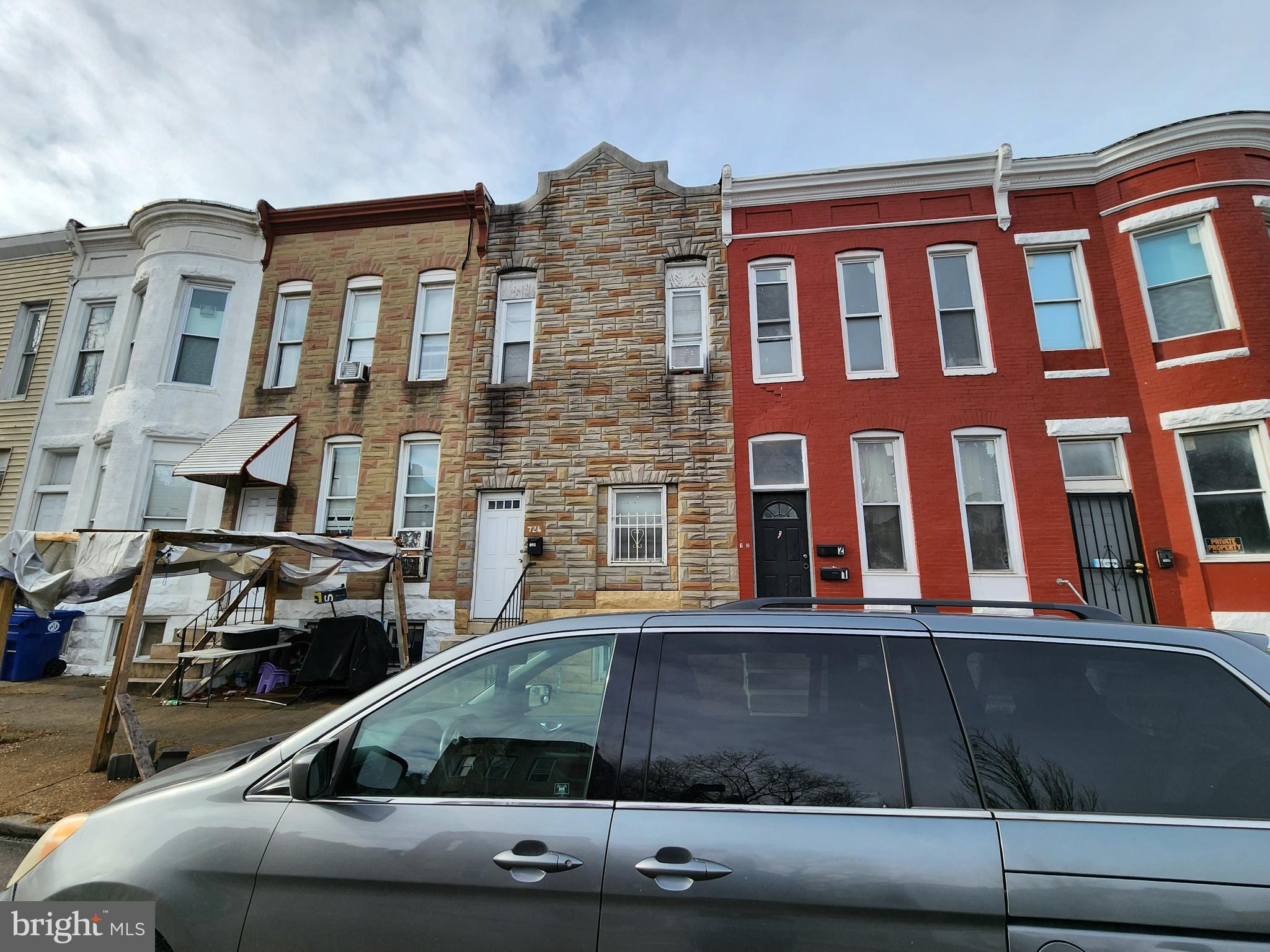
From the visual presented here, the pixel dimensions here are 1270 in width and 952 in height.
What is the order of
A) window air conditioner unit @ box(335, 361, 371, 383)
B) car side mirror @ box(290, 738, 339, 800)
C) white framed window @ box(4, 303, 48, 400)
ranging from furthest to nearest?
white framed window @ box(4, 303, 48, 400)
window air conditioner unit @ box(335, 361, 371, 383)
car side mirror @ box(290, 738, 339, 800)

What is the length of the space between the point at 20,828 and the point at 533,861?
5439mm

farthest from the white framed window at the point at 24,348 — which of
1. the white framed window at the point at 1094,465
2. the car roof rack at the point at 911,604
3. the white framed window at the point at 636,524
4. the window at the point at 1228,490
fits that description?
the window at the point at 1228,490

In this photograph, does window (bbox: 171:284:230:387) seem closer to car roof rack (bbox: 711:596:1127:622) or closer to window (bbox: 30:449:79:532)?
window (bbox: 30:449:79:532)

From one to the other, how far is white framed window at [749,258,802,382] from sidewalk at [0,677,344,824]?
8.80 meters

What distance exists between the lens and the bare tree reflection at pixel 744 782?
1826mm

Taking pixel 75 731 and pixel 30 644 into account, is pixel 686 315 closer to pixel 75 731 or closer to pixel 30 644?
pixel 75 731

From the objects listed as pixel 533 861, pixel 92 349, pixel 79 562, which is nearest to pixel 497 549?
pixel 79 562

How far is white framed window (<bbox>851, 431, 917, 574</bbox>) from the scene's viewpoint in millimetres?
9688

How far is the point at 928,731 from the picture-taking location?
1890 mm

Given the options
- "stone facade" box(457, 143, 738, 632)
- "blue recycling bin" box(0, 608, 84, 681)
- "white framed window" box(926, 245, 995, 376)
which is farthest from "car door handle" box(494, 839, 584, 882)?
"blue recycling bin" box(0, 608, 84, 681)

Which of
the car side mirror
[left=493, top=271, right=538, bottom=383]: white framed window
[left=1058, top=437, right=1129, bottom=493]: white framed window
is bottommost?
the car side mirror

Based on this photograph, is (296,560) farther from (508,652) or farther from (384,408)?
(508,652)

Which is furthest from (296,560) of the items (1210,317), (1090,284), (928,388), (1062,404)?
(1210,317)
